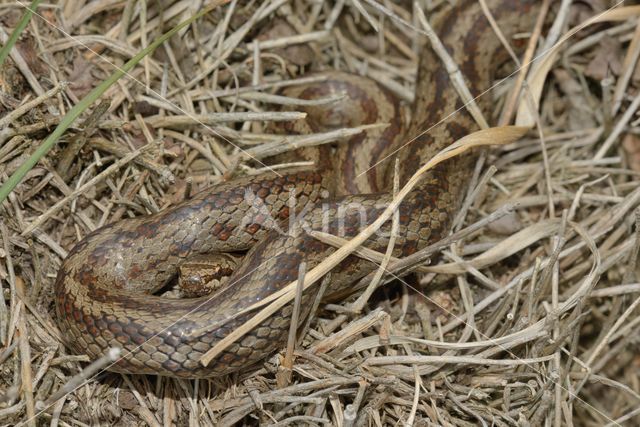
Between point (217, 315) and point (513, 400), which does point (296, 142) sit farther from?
point (513, 400)

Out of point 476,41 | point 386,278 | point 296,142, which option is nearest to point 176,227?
point 296,142

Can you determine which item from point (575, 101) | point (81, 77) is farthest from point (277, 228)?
point (575, 101)

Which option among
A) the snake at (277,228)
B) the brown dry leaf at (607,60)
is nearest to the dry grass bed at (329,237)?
the brown dry leaf at (607,60)

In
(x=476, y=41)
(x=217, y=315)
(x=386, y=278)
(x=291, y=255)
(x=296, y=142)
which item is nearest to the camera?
(x=217, y=315)

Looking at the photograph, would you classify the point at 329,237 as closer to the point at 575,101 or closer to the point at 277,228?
the point at 277,228

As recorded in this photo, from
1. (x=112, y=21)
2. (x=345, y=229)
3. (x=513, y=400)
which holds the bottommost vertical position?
(x=513, y=400)

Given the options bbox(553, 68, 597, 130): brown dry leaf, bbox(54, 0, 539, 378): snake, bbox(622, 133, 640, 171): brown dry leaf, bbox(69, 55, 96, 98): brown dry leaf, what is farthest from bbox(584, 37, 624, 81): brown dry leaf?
bbox(69, 55, 96, 98): brown dry leaf

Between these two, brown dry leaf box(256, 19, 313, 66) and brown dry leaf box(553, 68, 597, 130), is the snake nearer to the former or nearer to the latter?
brown dry leaf box(256, 19, 313, 66)
